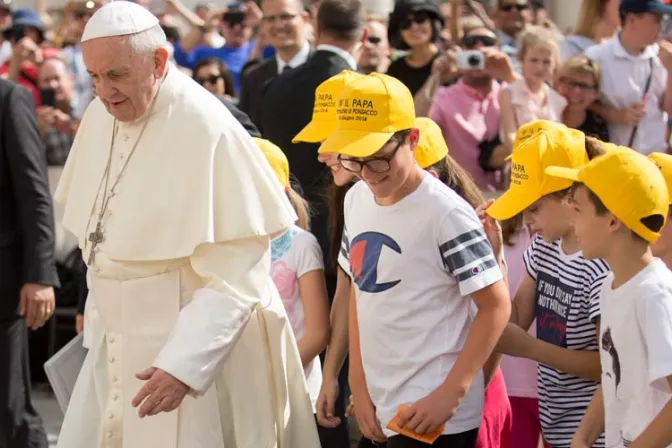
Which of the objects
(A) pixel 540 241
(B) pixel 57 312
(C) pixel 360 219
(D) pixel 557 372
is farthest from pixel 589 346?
(B) pixel 57 312

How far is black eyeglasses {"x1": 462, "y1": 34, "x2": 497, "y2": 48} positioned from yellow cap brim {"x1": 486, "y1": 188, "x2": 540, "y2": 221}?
386 cm

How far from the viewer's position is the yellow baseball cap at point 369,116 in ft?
12.3

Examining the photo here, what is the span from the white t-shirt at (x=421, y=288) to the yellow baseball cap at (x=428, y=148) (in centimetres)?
44

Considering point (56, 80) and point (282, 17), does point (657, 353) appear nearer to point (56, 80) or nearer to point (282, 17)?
point (282, 17)

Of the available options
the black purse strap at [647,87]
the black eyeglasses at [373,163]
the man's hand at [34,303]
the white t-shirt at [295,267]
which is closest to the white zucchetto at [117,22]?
the black eyeglasses at [373,163]

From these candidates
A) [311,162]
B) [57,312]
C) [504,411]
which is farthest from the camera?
[57,312]

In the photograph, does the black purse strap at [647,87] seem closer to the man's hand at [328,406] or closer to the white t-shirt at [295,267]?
the white t-shirt at [295,267]

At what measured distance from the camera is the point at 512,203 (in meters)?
3.97

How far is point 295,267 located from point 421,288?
93 cm

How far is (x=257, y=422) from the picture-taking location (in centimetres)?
386

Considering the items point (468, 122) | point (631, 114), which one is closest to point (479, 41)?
point (468, 122)

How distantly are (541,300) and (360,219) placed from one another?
78 centimetres

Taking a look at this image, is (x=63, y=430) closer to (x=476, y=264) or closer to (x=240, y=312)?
(x=240, y=312)

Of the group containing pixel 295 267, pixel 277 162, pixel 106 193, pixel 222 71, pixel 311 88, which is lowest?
pixel 222 71
